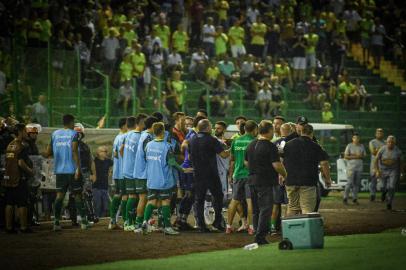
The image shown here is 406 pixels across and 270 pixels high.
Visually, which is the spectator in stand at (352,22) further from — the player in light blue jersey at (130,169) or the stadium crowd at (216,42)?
the player in light blue jersey at (130,169)

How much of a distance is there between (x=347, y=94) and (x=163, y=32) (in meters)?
7.57

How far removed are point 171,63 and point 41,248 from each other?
1849cm

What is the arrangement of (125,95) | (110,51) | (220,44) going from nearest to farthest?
(125,95) < (110,51) < (220,44)

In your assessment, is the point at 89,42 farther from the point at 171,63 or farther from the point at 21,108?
the point at 21,108

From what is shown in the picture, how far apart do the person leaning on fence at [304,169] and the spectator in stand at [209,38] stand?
20.1 m

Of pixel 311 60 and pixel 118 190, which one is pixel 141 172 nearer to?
pixel 118 190

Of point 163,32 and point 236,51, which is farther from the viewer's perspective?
point 236,51

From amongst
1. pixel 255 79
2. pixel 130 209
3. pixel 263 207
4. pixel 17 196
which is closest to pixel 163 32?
pixel 255 79

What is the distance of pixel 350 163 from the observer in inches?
1240

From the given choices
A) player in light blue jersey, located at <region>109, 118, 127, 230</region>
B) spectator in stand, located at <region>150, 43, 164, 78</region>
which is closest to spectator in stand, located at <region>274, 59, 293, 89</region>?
spectator in stand, located at <region>150, 43, 164, 78</region>

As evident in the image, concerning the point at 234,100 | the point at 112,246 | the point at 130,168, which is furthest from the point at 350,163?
the point at 112,246

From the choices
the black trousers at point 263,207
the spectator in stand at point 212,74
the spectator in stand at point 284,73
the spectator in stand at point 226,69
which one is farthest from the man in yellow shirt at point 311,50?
the black trousers at point 263,207

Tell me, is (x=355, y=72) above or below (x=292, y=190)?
above

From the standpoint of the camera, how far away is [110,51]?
112ft
